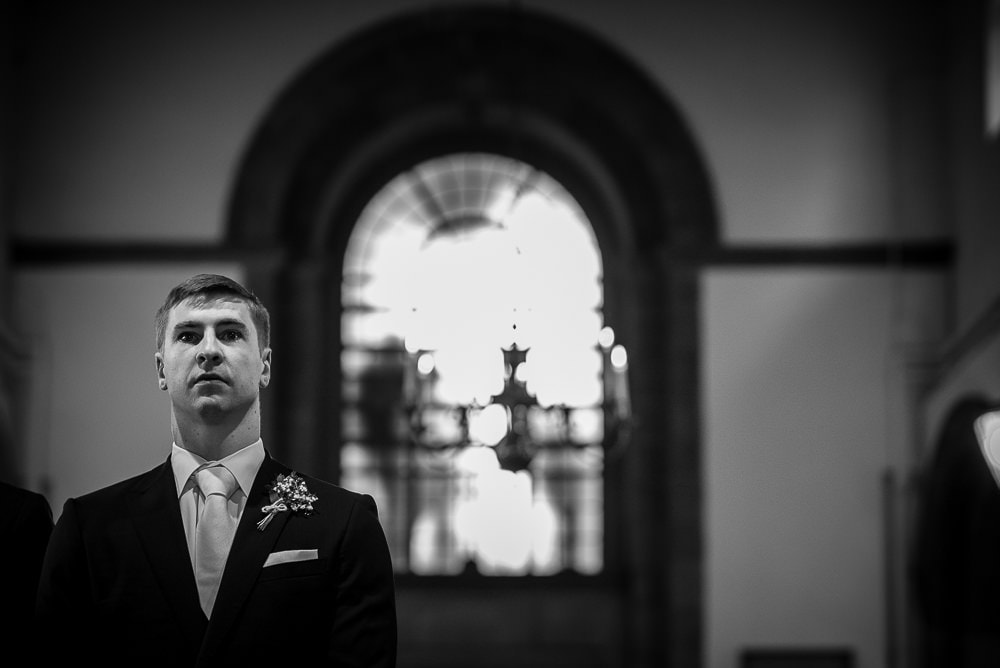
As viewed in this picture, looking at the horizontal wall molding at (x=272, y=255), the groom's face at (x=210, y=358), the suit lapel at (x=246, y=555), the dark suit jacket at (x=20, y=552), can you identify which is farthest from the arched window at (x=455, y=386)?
the groom's face at (x=210, y=358)

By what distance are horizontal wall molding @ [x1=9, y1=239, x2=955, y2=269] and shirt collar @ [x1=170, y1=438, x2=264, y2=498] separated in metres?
8.10

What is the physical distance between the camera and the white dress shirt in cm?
258

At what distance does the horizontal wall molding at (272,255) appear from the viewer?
1061 centimetres

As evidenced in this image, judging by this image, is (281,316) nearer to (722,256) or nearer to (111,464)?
(111,464)

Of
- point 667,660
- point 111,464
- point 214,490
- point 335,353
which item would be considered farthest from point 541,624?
point 214,490

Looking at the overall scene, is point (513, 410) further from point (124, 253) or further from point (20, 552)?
point (124, 253)

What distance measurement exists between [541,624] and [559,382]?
70.9 inches

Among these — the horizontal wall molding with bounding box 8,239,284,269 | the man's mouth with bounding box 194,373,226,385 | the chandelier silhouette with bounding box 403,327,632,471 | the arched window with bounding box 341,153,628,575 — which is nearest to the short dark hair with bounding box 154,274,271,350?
the man's mouth with bounding box 194,373,226,385

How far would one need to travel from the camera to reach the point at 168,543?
253 cm

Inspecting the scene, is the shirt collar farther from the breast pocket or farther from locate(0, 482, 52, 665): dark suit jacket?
locate(0, 482, 52, 665): dark suit jacket

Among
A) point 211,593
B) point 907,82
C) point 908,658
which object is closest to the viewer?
point 211,593

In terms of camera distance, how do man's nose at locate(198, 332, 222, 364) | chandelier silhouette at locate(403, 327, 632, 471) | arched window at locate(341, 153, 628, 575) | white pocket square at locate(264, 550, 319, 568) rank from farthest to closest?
arched window at locate(341, 153, 628, 575) < chandelier silhouette at locate(403, 327, 632, 471) < white pocket square at locate(264, 550, 319, 568) < man's nose at locate(198, 332, 222, 364)

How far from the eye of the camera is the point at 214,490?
2.57 m

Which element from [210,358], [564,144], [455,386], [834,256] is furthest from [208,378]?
[564,144]
